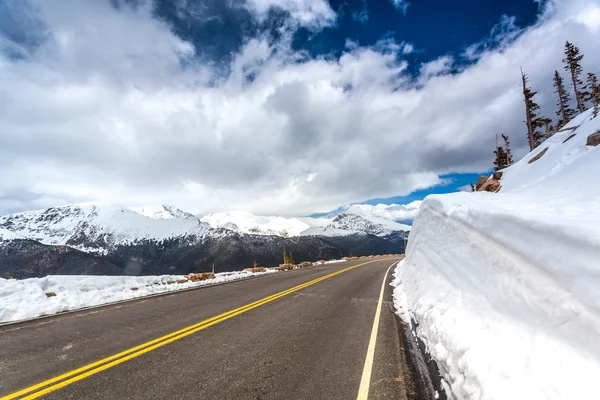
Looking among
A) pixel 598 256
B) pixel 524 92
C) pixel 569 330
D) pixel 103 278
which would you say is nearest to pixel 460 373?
pixel 569 330

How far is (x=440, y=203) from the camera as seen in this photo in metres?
10.1

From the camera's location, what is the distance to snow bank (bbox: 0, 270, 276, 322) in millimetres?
8688

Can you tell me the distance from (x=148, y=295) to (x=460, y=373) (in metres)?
11.8

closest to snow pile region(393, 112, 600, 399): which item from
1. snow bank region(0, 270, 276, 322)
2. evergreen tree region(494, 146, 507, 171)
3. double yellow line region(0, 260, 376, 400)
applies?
double yellow line region(0, 260, 376, 400)

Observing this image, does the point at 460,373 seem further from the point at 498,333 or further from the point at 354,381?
the point at 354,381

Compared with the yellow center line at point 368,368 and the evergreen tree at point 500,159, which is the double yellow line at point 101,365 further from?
the evergreen tree at point 500,159

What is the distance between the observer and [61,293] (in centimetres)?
1064

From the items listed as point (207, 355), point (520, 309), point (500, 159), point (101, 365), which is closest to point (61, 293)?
point (101, 365)

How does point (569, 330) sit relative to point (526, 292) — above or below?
below

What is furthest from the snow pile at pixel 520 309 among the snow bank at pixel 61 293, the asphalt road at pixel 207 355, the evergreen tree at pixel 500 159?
the evergreen tree at pixel 500 159

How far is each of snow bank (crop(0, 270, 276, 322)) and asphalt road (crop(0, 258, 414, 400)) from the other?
134 centimetres

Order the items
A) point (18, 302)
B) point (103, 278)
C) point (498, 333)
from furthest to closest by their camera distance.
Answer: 1. point (103, 278)
2. point (18, 302)
3. point (498, 333)

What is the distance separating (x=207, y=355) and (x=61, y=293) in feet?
29.6

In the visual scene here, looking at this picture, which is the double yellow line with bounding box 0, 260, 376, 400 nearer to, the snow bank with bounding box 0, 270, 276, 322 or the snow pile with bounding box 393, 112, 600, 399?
the snow pile with bounding box 393, 112, 600, 399
